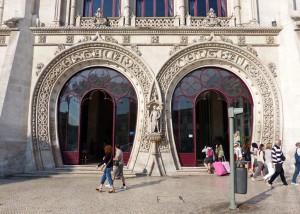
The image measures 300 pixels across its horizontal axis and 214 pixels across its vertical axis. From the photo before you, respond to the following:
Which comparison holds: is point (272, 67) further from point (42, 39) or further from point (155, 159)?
point (42, 39)

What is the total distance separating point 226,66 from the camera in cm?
1320

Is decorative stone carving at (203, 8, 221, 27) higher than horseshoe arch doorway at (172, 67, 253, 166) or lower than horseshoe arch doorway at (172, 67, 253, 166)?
higher

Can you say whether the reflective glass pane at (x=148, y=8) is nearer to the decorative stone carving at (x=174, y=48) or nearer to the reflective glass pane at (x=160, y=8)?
the reflective glass pane at (x=160, y=8)

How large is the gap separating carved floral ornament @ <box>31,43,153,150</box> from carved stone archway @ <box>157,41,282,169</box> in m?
1.02

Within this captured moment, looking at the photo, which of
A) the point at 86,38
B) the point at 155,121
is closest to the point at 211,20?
the point at 155,121

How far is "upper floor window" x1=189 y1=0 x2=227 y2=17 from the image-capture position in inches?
556

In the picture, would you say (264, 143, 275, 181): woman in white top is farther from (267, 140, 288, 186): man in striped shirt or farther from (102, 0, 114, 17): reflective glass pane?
(102, 0, 114, 17): reflective glass pane

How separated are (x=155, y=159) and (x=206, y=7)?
878 cm

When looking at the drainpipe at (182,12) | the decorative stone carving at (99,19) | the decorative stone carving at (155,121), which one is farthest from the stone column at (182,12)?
the decorative stone carving at (155,121)

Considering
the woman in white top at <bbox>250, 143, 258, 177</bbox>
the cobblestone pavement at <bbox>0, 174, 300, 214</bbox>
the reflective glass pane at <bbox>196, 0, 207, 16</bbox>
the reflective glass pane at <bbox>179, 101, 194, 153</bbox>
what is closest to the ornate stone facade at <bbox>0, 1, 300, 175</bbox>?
the reflective glass pane at <bbox>179, 101, 194, 153</bbox>

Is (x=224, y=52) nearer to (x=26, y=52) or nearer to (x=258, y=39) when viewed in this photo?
(x=258, y=39)

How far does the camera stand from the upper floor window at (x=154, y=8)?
14.1 metres

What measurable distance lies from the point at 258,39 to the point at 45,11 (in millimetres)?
11221

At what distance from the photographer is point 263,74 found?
12.7m
